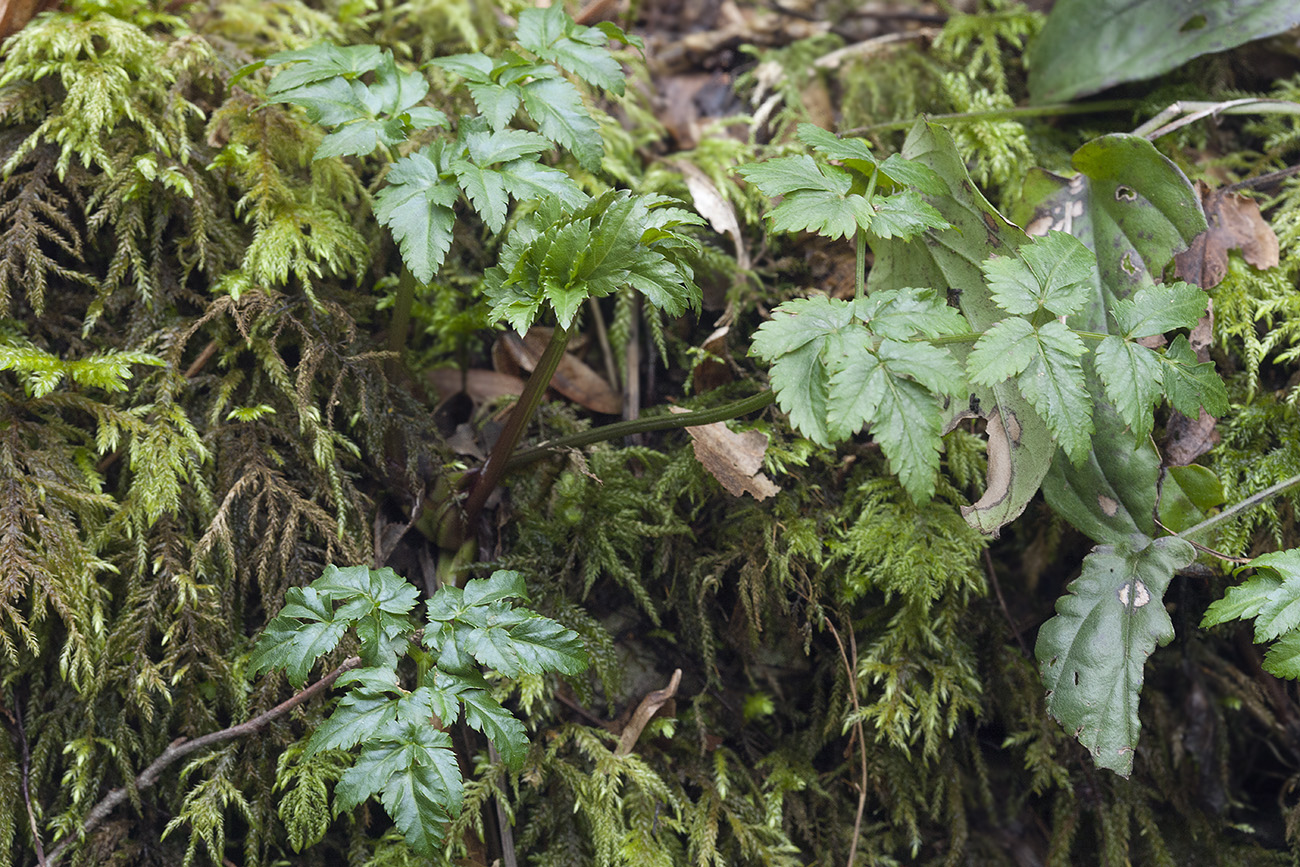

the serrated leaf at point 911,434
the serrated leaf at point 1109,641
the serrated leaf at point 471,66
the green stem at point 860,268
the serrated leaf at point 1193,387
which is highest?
the serrated leaf at point 471,66

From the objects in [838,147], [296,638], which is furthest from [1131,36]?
[296,638]

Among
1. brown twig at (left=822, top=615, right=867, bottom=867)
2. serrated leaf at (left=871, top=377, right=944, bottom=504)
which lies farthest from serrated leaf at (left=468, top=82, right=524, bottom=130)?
brown twig at (left=822, top=615, right=867, bottom=867)

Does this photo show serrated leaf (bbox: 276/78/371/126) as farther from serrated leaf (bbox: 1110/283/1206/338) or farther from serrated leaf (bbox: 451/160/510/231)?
serrated leaf (bbox: 1110/283/1206/338)

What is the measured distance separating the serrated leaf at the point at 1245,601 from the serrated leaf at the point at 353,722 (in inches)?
63.9

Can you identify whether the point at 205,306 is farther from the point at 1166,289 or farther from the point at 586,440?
the point at 1166,289

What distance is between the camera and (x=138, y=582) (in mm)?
1913

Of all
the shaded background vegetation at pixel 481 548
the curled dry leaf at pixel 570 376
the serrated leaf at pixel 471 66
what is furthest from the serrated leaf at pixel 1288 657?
the serrated leaf at pixel 471 66

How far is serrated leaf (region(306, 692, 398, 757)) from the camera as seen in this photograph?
4.83 ft

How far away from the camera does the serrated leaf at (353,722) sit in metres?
1.47

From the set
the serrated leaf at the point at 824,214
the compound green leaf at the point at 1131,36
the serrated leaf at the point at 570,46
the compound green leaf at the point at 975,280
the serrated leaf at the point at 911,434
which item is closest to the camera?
the serrated leaf at the point at 911,434

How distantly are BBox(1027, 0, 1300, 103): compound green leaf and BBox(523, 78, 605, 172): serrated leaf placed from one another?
5.41 ft

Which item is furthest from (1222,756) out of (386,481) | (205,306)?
(205,306)

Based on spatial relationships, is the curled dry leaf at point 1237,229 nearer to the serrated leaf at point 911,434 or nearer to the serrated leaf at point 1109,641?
the serrated leaf at point 1109,641

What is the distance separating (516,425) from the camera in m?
1.92
